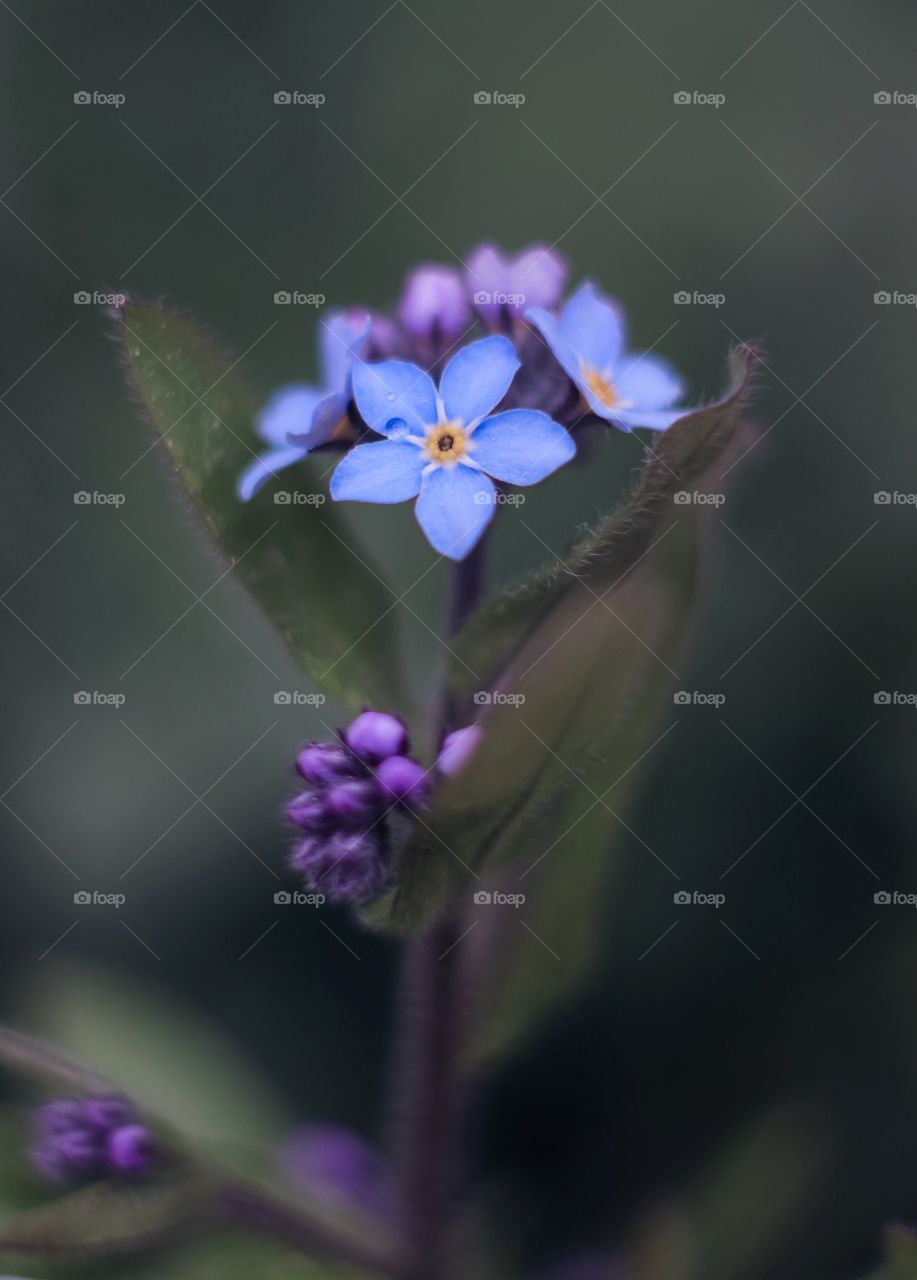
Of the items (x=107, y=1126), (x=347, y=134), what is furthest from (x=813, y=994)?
(x=347, y=134)

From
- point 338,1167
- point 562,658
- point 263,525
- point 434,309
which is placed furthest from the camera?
point 338,1167

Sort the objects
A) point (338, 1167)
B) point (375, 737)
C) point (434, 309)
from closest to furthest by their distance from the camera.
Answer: point (375, 737) → point (434, 309) → point (338, 1167)

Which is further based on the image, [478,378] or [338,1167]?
[338,1167]

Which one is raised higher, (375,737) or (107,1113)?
(375,737)

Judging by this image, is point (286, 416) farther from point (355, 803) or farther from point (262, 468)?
point (355, 803)

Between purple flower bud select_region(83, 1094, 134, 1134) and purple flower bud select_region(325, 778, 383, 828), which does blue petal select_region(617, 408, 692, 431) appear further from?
purple flower bud select_region(83, 1094, 134, 1134)

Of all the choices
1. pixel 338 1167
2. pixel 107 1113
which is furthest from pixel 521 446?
Answer: pixel 338 1167

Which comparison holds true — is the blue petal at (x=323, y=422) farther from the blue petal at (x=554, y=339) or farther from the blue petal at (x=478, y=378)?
the blue petal at (x=554, y=339)

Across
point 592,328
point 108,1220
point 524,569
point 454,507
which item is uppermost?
point 592,328

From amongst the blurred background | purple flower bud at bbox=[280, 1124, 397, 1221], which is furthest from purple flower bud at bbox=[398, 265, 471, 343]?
purple flower bud at bbox=[280, 1124, 397, 1221]
